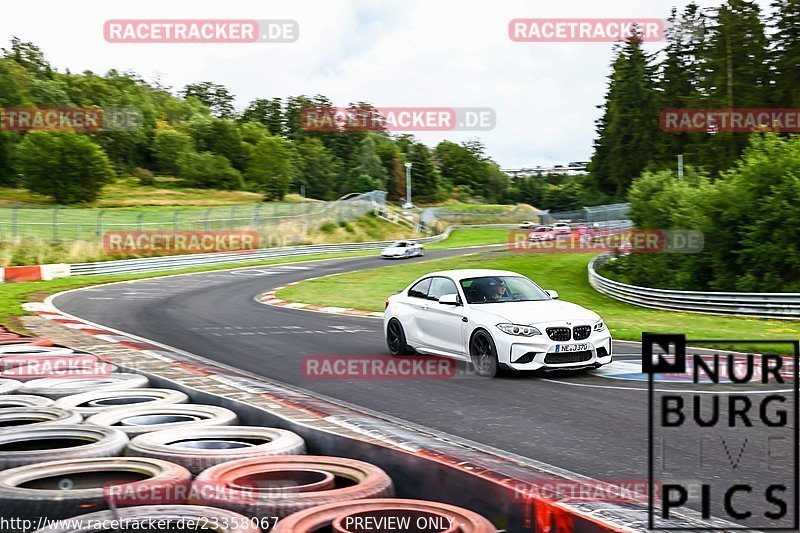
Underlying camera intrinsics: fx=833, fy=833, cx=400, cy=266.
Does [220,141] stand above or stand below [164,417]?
above

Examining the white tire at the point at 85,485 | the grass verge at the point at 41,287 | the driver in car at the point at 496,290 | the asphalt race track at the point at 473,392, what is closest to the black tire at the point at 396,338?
the asphalt race track at the point at 473,392

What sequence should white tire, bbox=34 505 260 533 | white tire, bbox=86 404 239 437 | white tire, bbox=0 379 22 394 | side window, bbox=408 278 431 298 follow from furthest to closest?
1. side window, bbox=408 278 431 298
2. white tire, bbox=0 379 22 394
3. white tire, bbox=86 404 239 437
4. white tire, bbox=34 505 260 533

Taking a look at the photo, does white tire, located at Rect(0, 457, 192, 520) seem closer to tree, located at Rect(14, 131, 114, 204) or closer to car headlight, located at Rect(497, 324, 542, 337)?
car headlight, located at Rect(497, 324, 542, 337)

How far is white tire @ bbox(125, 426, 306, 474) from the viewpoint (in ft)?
17.7

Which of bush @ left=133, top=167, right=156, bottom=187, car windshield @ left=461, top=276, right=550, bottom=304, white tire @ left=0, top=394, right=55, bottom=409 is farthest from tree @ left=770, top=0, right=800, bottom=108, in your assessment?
bush @ left=133, top=167, right=156, bottom=187

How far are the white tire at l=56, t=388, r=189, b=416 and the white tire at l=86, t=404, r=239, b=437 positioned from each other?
31 centimetres

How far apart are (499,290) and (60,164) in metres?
68.9

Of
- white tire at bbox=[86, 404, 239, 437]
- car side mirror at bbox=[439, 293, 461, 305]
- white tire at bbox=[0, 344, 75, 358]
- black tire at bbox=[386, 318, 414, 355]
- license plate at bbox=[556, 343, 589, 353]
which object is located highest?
car side mirror at bbox=[439, 293, 461, 305]

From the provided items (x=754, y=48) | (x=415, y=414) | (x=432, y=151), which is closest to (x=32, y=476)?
(x=415, y=414)

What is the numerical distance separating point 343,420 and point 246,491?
242cm

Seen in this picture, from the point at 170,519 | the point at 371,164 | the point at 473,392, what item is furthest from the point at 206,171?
the point at 170,519

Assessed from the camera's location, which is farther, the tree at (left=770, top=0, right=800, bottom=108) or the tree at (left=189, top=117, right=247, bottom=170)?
the tree at (left=189, top=117, right=247, bottom=170)

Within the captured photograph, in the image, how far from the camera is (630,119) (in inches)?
3622

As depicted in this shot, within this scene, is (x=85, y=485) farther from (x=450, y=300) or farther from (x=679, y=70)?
(x=679, y=70)
